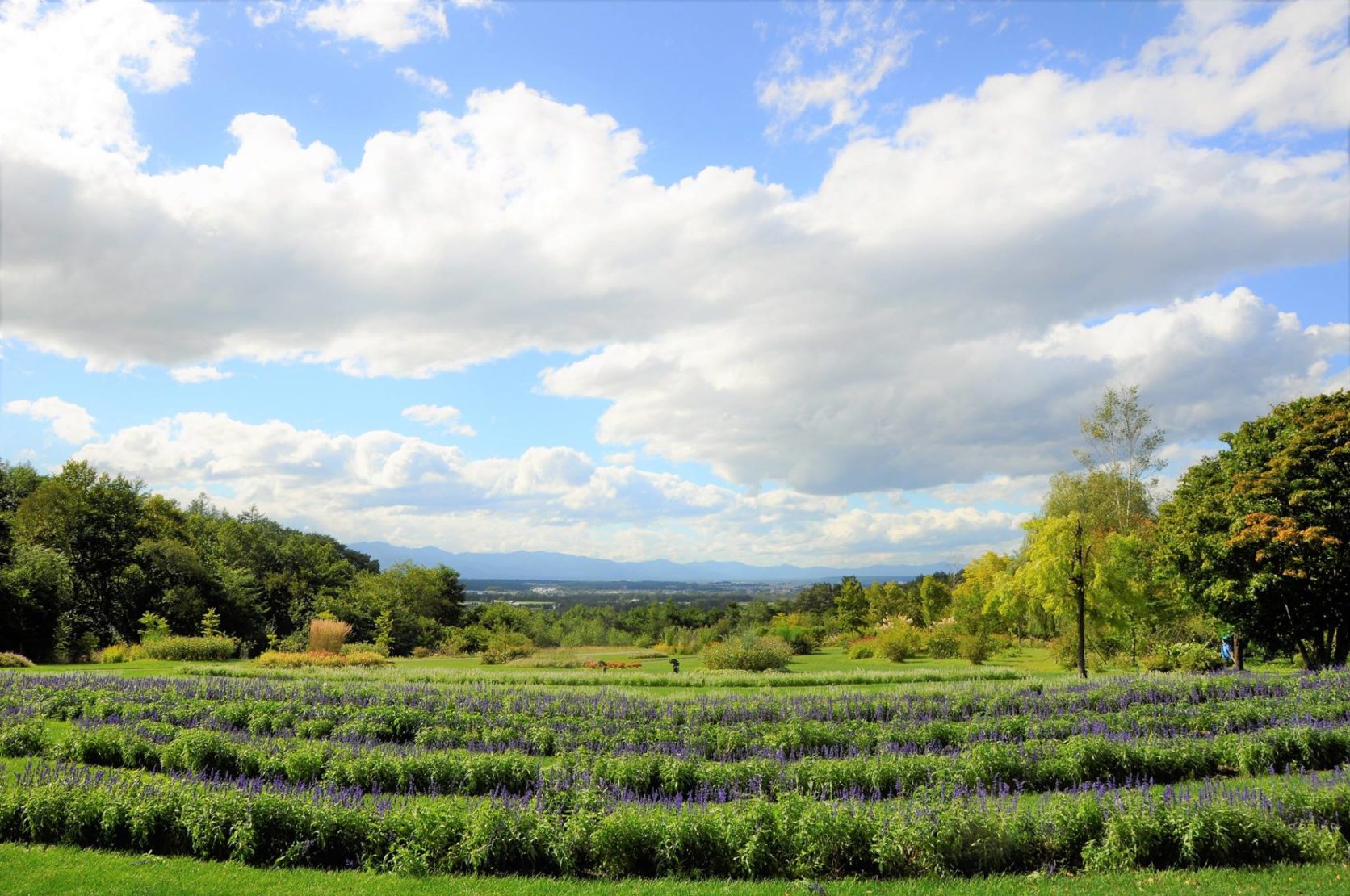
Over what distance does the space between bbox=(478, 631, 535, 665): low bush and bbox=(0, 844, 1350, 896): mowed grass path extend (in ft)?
73.2

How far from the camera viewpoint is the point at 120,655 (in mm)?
28906

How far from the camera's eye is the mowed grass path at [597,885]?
6.61 metres

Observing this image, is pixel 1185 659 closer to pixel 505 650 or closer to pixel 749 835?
pixel 749 835

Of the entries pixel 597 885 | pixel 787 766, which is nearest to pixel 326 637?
pixel 787 766

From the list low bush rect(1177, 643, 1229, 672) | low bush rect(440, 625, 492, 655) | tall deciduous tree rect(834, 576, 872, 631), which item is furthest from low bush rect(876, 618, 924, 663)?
low bush rect(440, 625, 492, 655)

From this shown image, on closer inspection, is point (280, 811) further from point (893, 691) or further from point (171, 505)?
point (171, 505)

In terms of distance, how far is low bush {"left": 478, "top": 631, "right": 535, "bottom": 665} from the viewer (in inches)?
1180

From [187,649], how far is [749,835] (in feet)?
95.2

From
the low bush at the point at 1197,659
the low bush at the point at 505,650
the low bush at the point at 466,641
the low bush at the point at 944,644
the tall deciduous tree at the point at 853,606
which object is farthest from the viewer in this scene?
the tall deciduous tree at the point at 853,606

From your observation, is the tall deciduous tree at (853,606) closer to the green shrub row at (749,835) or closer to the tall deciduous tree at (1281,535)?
the tall deciduous tree at (1281,535)

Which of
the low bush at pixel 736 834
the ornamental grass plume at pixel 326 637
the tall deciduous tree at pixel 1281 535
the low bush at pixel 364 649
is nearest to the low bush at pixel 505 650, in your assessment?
the low bush at pixel 364 649

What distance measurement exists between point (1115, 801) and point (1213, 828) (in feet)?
2.63

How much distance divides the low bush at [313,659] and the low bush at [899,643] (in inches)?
760

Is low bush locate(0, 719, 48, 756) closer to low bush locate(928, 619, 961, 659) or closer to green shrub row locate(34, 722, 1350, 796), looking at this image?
green shrub row locate(34, 722, 1350, 796)
